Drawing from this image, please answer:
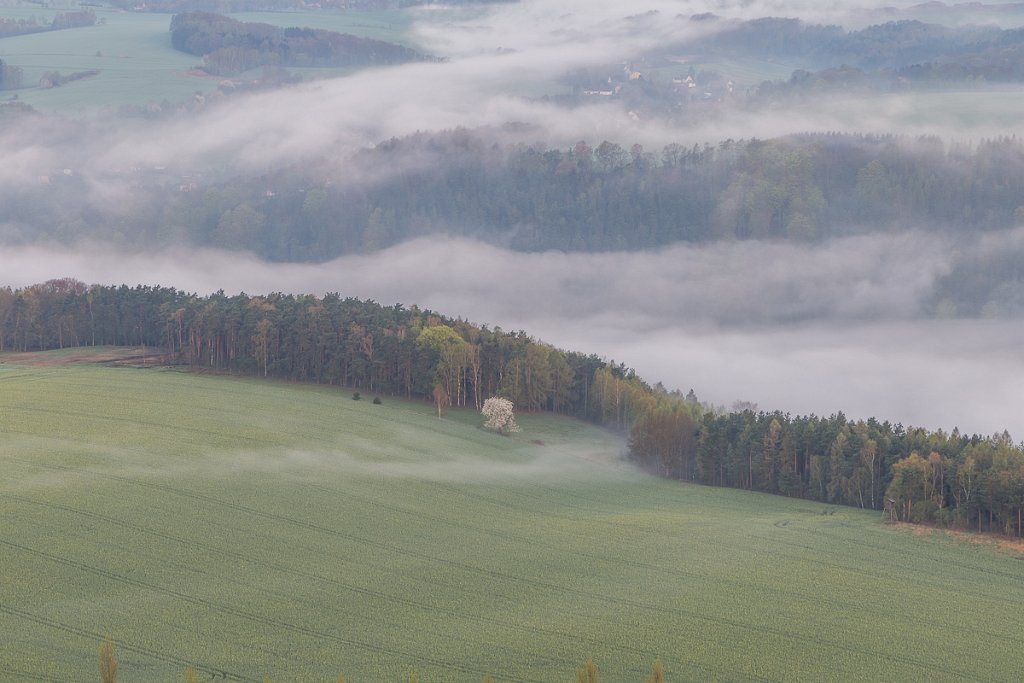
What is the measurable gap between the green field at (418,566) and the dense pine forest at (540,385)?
3.60 meters

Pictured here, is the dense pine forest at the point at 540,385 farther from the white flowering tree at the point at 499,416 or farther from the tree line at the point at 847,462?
the white flowering tree at the point at 499,416

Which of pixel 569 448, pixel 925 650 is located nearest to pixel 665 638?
pixel 925 650

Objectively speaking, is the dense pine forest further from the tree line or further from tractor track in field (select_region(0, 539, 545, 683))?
tractor track in field (select_region(0, 539, 545, 683))

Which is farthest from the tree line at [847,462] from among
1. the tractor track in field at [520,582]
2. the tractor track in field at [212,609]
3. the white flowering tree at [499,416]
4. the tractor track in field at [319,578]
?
the tractor track in field at [212,609]

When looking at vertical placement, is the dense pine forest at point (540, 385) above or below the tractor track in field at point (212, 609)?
above

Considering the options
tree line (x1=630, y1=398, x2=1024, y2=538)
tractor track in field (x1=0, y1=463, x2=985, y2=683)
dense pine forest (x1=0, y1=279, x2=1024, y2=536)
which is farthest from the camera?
dense pine forest (x1=0, y1=279, x2=1024, y2=536)

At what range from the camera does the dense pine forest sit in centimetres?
8994

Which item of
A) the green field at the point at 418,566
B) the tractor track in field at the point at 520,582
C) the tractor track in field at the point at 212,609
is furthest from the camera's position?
the tractor track in field at the point at 520,582

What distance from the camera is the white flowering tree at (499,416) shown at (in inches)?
4380

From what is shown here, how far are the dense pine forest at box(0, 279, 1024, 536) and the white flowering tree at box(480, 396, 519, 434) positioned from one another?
4.96m

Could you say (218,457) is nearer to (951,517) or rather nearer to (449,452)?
(449,452)

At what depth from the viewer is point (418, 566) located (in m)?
72.2

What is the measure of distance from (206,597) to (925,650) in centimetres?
3163

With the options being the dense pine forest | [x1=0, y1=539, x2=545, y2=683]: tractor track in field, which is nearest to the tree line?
the dense pine forest
